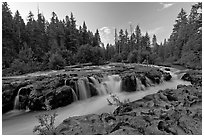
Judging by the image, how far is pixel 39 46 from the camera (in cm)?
2233

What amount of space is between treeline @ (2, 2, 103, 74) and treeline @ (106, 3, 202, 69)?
827cm

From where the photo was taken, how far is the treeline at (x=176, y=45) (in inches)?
264

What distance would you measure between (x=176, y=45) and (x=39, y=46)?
A: 25768 mm

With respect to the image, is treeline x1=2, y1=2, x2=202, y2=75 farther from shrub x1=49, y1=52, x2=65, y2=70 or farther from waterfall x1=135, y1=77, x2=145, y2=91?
Answer: waterfall x1=135, y1=77, x2=145, y2=91

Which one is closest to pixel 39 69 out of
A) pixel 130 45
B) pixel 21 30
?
pixel 21 30

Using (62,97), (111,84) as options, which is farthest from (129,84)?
(62,97)

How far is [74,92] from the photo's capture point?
6598mm

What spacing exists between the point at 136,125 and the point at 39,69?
13908 millimetres

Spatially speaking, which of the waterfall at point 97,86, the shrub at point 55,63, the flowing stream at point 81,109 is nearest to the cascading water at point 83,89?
the flowing stream at point 81,109

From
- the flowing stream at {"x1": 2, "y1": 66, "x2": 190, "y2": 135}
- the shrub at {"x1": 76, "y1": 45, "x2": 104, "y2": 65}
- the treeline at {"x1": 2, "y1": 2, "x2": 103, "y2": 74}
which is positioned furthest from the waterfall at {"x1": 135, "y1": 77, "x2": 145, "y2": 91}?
Result: the shrub at {"x1": 76, "y1": 45, "x2": 104, "y2": 65}

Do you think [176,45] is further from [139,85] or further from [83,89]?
[83,89]

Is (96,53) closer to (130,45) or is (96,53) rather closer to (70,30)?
(70,30)

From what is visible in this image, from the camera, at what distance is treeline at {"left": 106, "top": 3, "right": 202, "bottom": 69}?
22.0 feet

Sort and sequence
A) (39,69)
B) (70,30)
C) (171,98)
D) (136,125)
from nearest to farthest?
(136,125), (171,98), (39,69), (70,30)
